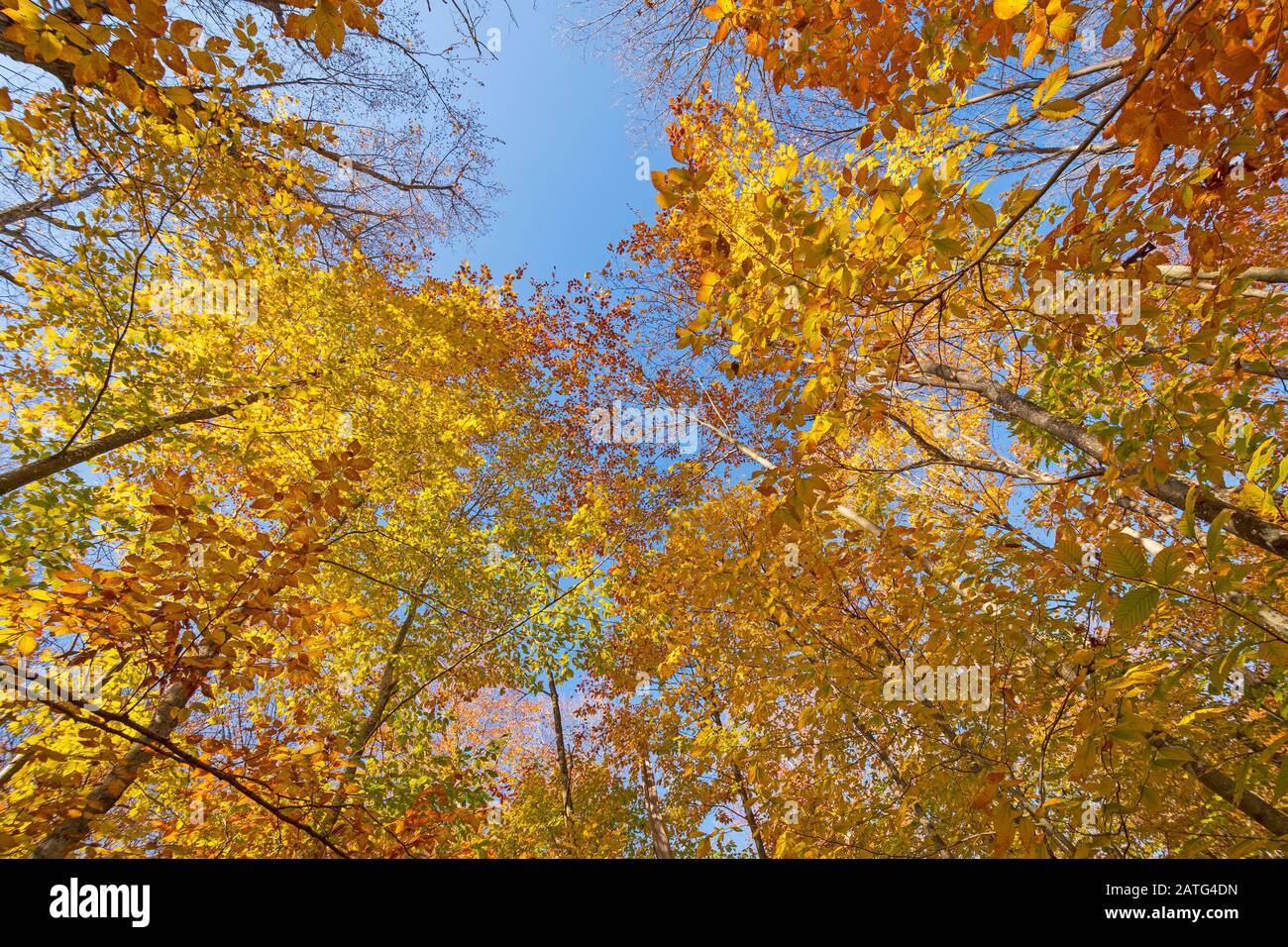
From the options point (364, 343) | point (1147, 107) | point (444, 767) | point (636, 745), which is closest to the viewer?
point (1147, 107)

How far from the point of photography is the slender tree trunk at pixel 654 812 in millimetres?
8914

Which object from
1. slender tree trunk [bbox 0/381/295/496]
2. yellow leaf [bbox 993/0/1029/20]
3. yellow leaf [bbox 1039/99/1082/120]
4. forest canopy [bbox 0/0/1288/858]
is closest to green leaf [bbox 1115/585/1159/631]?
forest canopy [bbox 0/0/1288/858]

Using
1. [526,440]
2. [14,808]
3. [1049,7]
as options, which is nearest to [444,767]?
[14,808]

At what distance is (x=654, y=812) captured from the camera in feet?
30.3

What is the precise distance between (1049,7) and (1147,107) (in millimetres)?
639

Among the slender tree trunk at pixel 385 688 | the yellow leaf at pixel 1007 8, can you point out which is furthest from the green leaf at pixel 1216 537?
the slender tree trunk at pixel 385 688

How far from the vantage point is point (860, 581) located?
4.32 m

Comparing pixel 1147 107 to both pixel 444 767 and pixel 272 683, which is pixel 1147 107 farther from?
pixel 272 683

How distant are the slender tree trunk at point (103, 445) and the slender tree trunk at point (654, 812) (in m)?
9.08

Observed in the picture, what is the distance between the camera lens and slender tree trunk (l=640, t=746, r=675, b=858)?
29.2 feet

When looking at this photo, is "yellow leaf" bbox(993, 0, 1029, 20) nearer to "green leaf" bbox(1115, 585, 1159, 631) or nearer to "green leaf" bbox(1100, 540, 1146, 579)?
"green leaf" bbox(1100, 540, 1146, 579)

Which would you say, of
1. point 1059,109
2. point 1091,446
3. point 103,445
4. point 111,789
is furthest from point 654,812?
point 1059,109

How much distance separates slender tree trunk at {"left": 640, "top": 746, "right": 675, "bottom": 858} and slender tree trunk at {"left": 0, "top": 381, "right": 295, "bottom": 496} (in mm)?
9075

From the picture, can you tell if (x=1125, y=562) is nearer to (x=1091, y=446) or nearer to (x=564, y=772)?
(x=1091, y=446)
